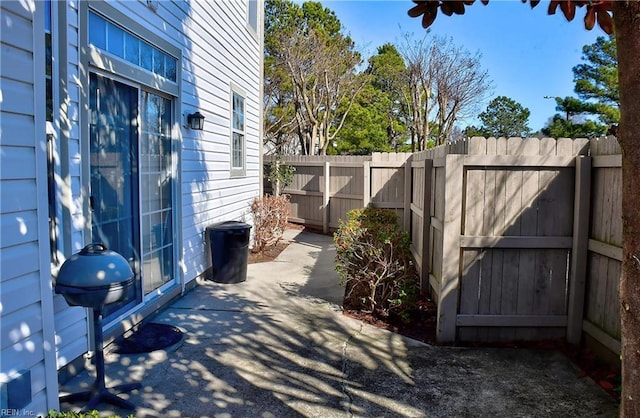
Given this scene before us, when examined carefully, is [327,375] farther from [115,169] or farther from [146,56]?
[146,56]

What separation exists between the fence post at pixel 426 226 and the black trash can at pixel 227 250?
8.27ft

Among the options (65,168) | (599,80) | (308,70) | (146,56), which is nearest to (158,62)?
(146,56)

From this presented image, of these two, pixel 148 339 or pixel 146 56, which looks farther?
pixel 146 56

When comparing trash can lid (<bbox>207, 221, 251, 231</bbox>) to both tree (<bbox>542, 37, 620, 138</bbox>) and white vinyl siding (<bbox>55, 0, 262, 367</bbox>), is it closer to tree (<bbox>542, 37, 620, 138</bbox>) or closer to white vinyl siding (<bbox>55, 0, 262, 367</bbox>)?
white vinyl siding (<bbox>55, 0, 262, 367</bbox>)

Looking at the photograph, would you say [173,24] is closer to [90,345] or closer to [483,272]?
[90,345]

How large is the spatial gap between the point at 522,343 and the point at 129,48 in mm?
4571

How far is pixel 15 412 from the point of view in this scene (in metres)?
2.19

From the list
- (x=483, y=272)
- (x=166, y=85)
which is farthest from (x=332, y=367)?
(x=166, y=85)

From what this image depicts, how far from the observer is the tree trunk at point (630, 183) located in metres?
1.17

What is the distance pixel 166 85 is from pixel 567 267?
4465mm

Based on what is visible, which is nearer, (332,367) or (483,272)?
(332,367)

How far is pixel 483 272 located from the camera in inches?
161

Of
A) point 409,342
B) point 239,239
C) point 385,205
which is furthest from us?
point 385,205

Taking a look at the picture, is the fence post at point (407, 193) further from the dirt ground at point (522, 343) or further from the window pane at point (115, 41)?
the window pane at point (115, 41)
